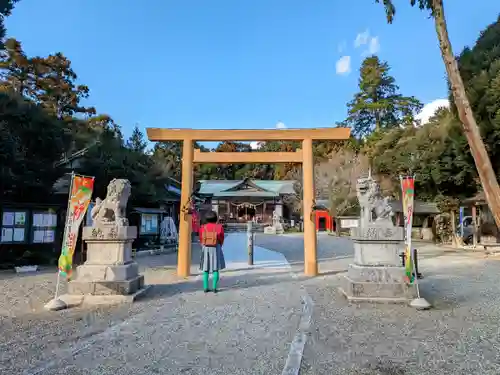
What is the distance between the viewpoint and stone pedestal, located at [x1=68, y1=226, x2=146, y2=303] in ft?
19.0

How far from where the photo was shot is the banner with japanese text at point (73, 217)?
568 cm

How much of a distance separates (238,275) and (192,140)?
3.57 meters

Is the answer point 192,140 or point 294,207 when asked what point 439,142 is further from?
point 294,207

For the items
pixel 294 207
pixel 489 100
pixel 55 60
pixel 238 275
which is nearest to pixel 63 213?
pixel 238 275

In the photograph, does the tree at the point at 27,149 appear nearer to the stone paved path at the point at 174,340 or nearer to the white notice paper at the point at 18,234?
the white notice paper at the point at 18,234

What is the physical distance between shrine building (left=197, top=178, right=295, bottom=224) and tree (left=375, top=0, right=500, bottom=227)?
2635 cm

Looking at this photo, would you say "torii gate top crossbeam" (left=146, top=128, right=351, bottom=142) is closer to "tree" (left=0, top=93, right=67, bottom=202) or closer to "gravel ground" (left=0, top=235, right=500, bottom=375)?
"gravel ground" (left=0, top=235, right=500, bottom=375)

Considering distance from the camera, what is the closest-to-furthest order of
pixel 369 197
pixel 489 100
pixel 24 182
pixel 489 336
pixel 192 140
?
pixel 489 336 → pixel 369 197 → pixel 192 140 → pixel 24 182 → pixel 489 100

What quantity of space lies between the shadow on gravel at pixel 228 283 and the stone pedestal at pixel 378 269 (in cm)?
215

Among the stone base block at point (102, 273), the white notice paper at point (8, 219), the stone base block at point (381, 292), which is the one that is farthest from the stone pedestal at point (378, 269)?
the white notice paper at point (8, 219)

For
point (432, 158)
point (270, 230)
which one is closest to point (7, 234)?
point (432, 158)

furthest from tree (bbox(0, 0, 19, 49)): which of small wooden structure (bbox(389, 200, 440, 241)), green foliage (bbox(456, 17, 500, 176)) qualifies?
small wooden structure (bbox(389, 200, 440, 241))

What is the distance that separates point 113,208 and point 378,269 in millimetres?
4760

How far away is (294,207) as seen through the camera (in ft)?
114
